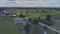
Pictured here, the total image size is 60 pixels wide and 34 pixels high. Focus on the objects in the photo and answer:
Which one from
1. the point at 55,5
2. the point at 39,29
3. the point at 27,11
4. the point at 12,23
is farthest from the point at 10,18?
the point at 55,5

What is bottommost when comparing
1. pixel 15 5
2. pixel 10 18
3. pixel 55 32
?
pixel 55 32

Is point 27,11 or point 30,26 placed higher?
point 27,11

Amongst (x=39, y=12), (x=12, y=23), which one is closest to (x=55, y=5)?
(x=39, y=12)

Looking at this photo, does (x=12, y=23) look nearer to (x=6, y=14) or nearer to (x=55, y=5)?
(x=6, y=14)

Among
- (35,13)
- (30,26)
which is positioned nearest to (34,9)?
(35,13)

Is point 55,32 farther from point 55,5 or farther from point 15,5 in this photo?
point 15,5

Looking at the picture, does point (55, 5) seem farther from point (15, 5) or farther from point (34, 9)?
point (15, 5)

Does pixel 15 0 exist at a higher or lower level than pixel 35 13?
higher
